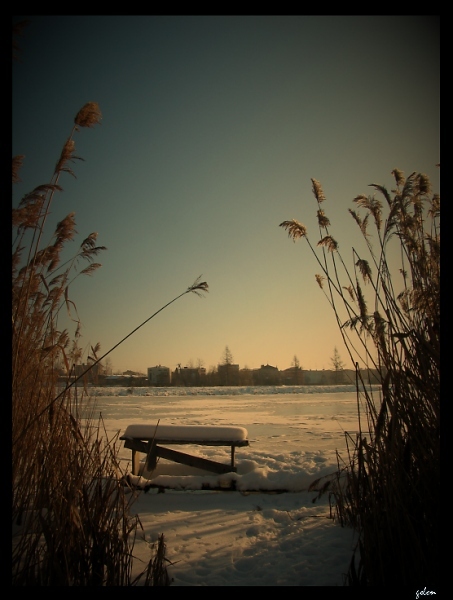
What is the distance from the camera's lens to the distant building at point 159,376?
166ft

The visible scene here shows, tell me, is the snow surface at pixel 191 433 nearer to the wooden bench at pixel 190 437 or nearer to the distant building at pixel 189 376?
the wooden bench at pixel 190 437

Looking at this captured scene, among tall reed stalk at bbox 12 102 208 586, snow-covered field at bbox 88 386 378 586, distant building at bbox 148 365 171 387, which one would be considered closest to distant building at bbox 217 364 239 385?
distant building at bbox 148 365 171 387

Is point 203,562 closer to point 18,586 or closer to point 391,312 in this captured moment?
point 18,586

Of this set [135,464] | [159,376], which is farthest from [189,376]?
[135,464]

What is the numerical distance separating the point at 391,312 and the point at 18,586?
2.23 metres

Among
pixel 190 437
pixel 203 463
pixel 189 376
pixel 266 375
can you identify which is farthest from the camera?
pixel 266 375

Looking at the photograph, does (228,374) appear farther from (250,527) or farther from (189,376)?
(250,527)

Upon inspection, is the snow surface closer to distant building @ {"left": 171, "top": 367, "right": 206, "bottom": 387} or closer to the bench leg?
the bench leg

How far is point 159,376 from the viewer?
168 feet

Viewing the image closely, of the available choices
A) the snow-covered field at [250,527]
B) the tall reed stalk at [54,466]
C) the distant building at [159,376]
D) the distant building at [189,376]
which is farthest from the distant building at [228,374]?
the tall reed stalk at [54,466]

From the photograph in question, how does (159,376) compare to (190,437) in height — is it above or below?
below

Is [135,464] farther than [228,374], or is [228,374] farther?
[228,374]

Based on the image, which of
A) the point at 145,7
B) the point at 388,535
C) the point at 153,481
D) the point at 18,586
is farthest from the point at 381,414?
the point at 153,481

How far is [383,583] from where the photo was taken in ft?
5.24
